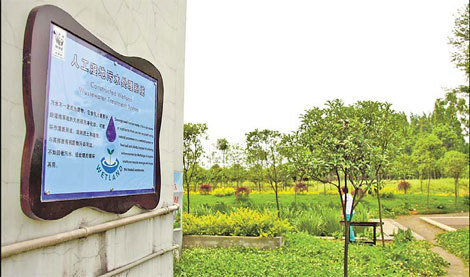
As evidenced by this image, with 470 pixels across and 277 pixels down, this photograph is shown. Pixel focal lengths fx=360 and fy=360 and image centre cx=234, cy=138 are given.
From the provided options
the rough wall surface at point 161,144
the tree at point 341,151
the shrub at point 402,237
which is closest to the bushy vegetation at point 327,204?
the shrub at point 402,237

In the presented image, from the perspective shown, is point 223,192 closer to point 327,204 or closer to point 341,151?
point 327,204

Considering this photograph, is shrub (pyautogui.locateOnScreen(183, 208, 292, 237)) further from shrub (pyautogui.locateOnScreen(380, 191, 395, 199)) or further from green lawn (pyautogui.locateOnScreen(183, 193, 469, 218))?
shrub (pyautogui.locateOnScreen(380, 191, 395, 199))

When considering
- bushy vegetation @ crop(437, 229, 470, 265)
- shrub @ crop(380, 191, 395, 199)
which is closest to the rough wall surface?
bushy vegetation @ crop(437, 229, 470, 265)

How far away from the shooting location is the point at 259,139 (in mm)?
10992

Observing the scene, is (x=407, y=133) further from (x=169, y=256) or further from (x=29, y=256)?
(x=29, y=256)

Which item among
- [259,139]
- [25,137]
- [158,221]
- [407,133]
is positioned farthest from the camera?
[259,139]

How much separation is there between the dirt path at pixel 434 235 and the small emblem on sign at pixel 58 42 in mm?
6651

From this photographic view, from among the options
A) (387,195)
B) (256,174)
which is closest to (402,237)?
(256,174)

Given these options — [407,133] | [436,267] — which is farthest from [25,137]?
[407,133]

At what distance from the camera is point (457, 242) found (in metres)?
8.39

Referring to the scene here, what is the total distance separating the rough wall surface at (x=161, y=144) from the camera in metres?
1.61

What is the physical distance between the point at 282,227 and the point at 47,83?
595 centimetres

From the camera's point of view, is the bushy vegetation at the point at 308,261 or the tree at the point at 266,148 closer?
the bushy vegetation at the point at 308,261

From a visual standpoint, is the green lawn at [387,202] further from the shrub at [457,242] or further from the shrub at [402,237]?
the shrub at [402,237]
